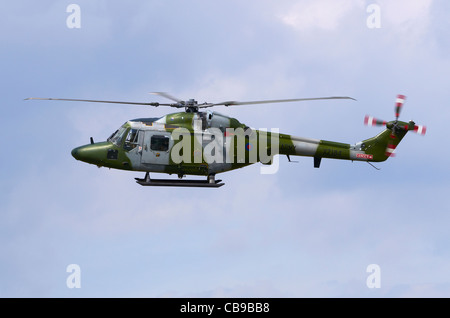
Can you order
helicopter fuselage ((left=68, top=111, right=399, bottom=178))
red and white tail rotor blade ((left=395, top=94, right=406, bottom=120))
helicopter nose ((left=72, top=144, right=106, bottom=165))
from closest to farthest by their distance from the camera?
helicopter fuselage ((left=68, top=111, right=399, bottom=178))
helicopter nose ((left=72, top=144, right=106, bottom=165))
red and white tail rotor blade ((left=395, top=94, right=406, bottom=120))

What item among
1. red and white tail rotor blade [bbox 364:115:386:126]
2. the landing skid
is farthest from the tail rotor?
the landing skid

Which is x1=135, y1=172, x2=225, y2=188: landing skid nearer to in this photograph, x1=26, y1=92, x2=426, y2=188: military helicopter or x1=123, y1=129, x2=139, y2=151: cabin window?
x1=26, y1=92, x2=426, y2=188: military helicopter

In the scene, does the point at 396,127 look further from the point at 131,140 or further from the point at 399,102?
the point at 131,140

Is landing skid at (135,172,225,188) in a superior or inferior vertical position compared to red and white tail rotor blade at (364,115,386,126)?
inferior

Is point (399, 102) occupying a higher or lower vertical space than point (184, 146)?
higher

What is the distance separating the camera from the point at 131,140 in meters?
37.1

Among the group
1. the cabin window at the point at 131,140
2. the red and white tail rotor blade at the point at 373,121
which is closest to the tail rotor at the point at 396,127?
the red and white tail rotor blade at the point at 373,121

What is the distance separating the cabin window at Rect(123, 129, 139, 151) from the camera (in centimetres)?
3706

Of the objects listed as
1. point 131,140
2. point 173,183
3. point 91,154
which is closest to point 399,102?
point 173,183

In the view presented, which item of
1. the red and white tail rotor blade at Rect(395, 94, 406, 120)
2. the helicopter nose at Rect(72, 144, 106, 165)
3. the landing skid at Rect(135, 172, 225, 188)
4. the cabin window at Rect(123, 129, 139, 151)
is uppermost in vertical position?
the red and white tail rotor blade at Rect(395, 94, 406, 120)

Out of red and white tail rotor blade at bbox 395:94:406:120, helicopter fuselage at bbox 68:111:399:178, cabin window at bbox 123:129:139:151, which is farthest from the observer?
red and white tail rotor blade at bbox 395:94:406:120

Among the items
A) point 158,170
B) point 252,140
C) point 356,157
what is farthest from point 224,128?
point 356,157

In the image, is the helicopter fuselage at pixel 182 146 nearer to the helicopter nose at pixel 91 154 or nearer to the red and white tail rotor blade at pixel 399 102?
the helicopter nose at pixel 91 154

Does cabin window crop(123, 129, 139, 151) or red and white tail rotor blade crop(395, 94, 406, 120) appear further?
red and white tail rotor blade crop(395, 94, 406, 120)
